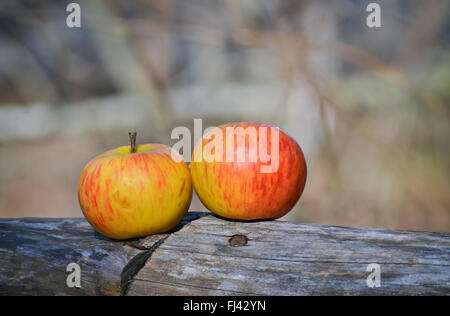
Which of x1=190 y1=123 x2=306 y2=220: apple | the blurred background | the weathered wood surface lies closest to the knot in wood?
the weathered wood surface

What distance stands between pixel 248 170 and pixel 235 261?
10.7 inches

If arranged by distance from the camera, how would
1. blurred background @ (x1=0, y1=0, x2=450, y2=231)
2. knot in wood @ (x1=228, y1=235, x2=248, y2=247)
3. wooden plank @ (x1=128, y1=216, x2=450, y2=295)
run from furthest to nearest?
blurred background @ (x1=0, y1=0, x2=450, y2=231)
knot in wood @ (x1=228, y1=235, x2=248, y2=247)
wooden plank @ (x1=128, y1=216, x2=450, y2=295)

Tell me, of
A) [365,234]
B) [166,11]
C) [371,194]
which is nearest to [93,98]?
[166,11]

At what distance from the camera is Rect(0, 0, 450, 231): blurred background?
258cm

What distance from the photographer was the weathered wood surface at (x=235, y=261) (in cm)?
86

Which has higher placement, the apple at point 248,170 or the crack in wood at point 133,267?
the apple at point 248,170

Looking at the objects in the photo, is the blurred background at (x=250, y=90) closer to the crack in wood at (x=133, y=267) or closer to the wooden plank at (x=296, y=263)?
the wooden plank at (x=296, y=263)

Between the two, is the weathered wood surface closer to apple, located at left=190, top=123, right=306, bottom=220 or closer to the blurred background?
apple, located at left=190, top=123, right=306, bottom=220

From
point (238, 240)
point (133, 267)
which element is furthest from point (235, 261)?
point (133, 267)

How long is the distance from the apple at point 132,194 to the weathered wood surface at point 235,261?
4 centimetres

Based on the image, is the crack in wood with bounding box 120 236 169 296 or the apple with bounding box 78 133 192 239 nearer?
the crack in wood with bounding box 120 236 169 296

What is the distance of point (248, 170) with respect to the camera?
113 centimetres

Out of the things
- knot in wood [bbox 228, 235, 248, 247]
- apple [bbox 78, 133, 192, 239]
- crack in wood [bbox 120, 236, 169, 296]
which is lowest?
crack in wood [bbox 120, 236, 169, 296]

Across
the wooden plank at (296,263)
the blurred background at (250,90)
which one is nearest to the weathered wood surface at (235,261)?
the wooden plank at (296,263)
